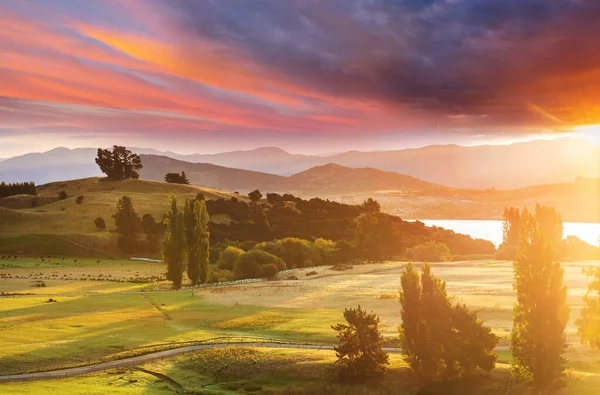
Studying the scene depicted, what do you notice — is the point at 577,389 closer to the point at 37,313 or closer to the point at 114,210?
the point at 37,313

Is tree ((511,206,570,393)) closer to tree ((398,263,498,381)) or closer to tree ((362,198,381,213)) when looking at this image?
tree ((398,263,498,381))

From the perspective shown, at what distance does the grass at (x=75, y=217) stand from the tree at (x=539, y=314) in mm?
103956

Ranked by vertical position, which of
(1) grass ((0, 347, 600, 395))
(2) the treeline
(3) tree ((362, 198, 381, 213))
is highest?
(2) the treeline

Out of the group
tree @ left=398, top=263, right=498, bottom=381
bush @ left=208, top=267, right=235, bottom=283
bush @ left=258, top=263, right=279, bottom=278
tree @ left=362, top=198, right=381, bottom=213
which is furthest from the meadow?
tree @ left=362, top=198, right=381, bottom=213

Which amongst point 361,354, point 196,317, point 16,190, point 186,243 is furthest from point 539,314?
point 16,190

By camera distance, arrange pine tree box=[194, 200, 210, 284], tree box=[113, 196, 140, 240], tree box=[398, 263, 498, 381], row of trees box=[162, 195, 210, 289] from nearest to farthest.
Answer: tree box=[398, 263, 498, 381], row of trees box=[162, 195, 210, 289], pine tree box=[194, 200, 210, 284], tree box=[113, 196, 140, 240]

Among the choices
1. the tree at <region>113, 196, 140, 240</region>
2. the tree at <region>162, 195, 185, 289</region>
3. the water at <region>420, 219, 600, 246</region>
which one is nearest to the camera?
the tree at <region>162, 195, 185, 289</region>

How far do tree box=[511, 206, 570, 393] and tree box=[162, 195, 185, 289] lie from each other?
58.7 meters

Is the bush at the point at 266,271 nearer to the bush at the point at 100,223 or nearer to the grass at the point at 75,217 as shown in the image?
the grass at the point at 75,217

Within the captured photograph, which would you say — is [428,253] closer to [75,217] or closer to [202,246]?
[202,246]

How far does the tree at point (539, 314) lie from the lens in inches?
1220

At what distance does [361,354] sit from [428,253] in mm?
97844

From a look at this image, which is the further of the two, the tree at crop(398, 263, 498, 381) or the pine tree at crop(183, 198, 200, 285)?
the pine tree at crop(183, 198, 200, 285)

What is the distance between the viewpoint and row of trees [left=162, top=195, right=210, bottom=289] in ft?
268
